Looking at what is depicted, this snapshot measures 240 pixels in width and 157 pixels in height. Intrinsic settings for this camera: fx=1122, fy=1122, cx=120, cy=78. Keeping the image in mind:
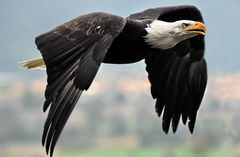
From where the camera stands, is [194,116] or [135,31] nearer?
[135,31]

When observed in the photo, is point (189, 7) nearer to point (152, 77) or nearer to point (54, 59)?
point (152, 77)

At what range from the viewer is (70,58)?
8367mm

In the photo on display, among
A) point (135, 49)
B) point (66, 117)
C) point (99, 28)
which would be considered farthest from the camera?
point (135, 49)

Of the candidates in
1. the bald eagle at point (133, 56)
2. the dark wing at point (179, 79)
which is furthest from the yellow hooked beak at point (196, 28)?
the dark wing at point (179, 79)

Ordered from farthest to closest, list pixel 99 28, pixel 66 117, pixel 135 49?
pixel 135 49
pixel 99 28
pixel 66 117

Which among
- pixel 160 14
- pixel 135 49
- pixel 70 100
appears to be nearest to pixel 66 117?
pixel 70 100

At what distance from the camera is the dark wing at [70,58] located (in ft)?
26.2

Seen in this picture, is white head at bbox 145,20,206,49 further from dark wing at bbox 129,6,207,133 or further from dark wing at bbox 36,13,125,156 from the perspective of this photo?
dark wing at bbox 129,6,207,133

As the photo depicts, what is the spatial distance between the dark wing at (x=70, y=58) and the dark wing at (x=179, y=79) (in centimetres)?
171

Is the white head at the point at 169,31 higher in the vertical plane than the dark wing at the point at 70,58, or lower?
lower

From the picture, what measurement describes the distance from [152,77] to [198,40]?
0.54 metres

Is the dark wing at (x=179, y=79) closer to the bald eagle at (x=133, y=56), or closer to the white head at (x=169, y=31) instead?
the bald eagle at (x=133, y=56)

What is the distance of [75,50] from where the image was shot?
8430 millimetres

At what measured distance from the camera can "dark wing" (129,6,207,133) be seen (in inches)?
407
